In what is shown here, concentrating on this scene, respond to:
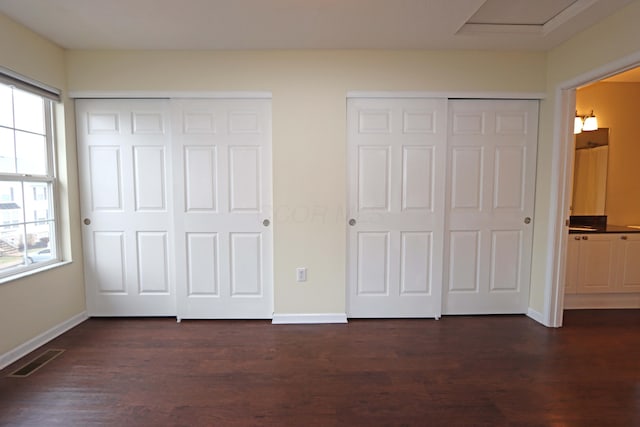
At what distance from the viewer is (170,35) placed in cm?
255

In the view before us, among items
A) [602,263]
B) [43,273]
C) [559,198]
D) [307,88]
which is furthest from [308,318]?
[602,263]

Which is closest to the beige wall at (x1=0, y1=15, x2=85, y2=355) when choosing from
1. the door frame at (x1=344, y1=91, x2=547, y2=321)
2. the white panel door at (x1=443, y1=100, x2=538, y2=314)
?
the door frame at (x1=344, y1=91, x2=547, y2=321)

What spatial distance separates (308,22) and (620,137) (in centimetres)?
375

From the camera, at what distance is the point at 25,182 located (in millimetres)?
2523

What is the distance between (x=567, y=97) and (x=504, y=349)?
2211mm

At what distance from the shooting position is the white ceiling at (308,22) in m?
2.15

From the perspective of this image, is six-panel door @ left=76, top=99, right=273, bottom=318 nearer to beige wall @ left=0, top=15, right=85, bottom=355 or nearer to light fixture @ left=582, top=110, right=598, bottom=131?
beige wall @ left=0, top=15, right=85, bottom=355

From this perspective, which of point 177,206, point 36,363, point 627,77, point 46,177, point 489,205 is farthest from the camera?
point 627,77

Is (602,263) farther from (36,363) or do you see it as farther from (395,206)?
(36,363)

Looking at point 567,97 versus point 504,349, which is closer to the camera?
point 504,349

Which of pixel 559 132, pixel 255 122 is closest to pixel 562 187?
pixel 559 132

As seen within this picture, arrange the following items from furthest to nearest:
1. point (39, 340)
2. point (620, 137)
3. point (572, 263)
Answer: point (620, 137) → point (572, 263) → point (39, 340)

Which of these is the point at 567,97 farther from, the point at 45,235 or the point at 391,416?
the point at 45,235

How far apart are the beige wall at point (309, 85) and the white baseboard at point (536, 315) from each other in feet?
6.25
